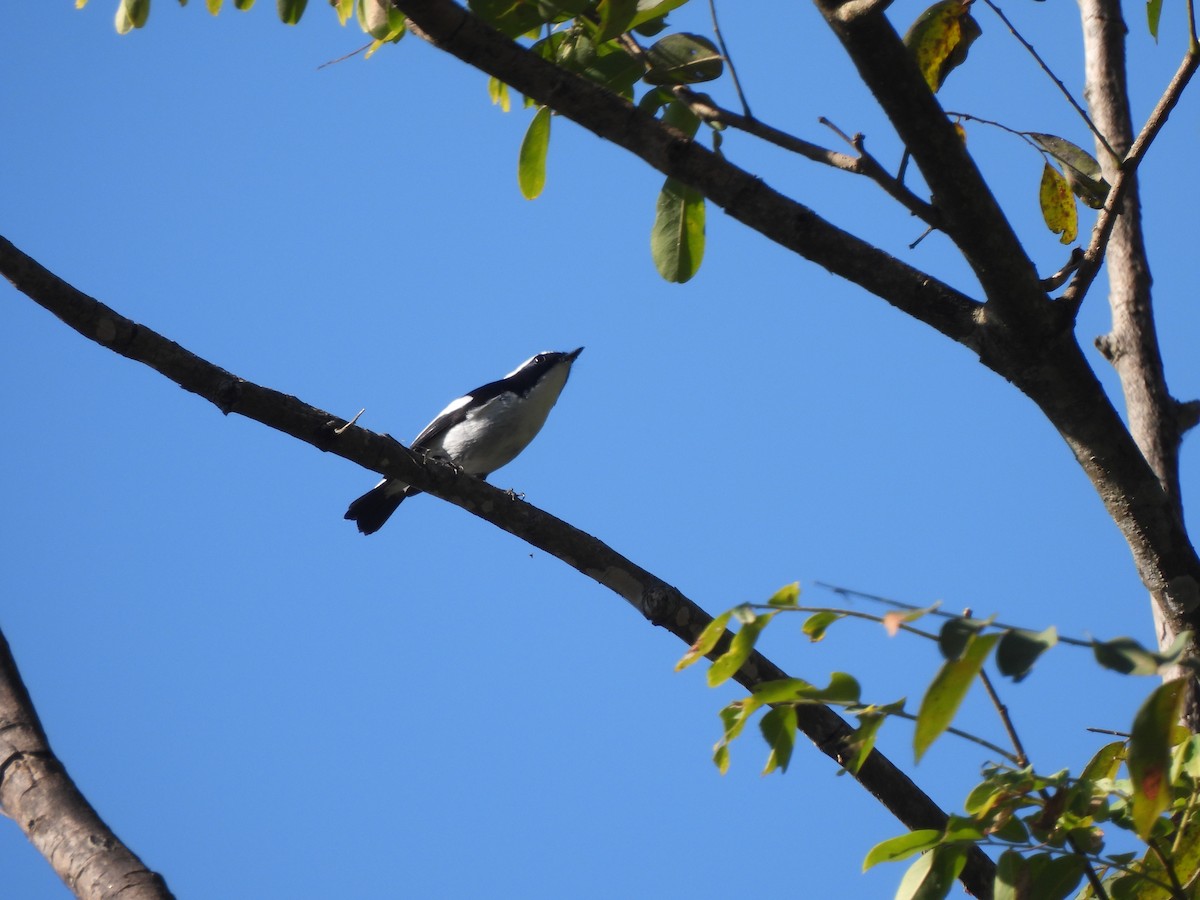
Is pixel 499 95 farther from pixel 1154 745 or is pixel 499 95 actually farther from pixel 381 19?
pixel 1154 745

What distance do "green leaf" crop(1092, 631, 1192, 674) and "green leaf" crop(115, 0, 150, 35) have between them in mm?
2780

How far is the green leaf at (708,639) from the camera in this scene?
5.31 feet

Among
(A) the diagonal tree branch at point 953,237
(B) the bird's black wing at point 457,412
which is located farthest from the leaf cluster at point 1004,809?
(B) the bird's black wing at point 457,412

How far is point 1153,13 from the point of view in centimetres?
261

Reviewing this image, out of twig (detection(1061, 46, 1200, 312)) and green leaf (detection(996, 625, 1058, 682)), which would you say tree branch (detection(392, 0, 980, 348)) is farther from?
green leaf (detection(996, 625, 1058, 682))

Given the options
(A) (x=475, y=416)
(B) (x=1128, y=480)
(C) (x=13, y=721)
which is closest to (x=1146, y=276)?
(B) (x=1128, y=480)

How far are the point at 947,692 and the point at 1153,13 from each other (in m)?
1.99

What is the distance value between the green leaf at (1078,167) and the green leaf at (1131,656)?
1.91 metres

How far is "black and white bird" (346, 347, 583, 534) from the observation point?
7.71 meters

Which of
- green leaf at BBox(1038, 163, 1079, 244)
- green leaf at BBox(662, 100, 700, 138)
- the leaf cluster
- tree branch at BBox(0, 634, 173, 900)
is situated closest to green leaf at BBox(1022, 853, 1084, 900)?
the leaf cluster

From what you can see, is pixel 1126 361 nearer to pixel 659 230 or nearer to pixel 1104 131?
pixel 1104 131

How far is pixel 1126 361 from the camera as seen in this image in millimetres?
3266

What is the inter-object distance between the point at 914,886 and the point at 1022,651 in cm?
66

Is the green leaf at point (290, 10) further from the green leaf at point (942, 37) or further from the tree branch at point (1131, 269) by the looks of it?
the tree branch at point (1131, 269)
